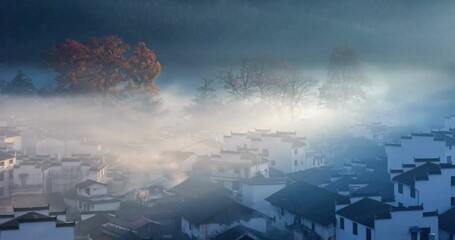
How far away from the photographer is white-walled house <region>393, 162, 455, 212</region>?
45.0 feet

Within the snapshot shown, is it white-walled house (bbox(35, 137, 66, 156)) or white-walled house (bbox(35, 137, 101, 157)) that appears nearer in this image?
white-walled house (bbox(35, 137, 101, 157))

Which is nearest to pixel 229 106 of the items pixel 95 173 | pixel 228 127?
pixel 228 127

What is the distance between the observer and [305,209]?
46.6 feet

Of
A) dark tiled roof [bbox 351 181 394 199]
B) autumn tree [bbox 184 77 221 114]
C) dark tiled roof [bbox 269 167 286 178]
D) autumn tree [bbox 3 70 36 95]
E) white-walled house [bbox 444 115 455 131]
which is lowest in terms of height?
dark tiled roof [bbox 351 181 394 199]

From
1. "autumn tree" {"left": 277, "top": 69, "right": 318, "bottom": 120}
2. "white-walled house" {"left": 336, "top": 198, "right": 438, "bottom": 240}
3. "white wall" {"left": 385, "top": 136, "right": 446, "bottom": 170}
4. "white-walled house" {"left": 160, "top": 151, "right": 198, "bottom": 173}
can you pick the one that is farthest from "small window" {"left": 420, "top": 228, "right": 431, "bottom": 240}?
"autumn tree" {"left": 277, "top": 69, "right": 318, "bottom": 120}

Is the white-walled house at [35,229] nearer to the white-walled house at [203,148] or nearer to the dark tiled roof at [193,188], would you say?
the dark tiled roof at [193,188]

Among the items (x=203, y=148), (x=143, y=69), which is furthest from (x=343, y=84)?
(x=143, y=69)

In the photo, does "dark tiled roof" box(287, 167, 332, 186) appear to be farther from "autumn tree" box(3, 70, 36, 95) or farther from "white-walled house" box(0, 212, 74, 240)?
"autumn tree" box(3, 70, 36, 95)

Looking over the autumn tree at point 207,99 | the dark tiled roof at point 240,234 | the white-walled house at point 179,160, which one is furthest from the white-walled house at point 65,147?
the dark tiled roof at point 240,234

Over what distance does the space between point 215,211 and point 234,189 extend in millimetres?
4201

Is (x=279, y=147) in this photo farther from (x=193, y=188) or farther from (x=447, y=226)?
(x=447, y=226)

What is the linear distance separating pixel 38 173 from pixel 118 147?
455 centimetres

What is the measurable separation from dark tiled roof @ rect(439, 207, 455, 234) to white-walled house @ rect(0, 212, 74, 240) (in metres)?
7.65

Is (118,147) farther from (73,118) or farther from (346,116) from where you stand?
(346,116)
